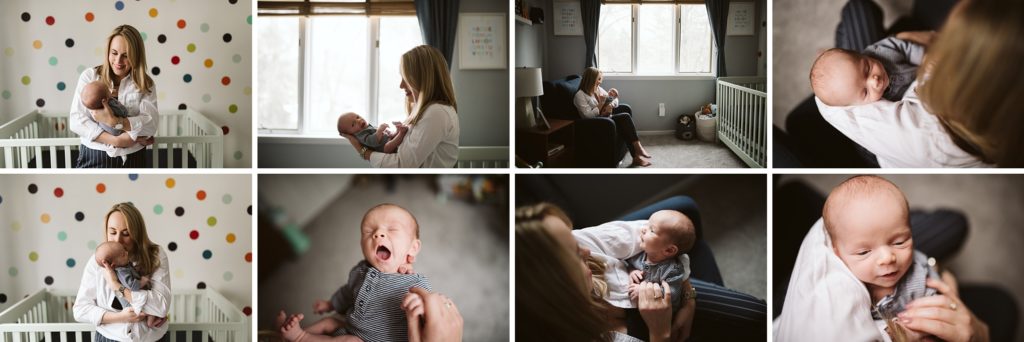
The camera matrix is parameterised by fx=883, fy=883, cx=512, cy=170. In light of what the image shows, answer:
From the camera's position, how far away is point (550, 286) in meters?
2.55

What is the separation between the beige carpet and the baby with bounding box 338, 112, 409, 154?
25.3 inches

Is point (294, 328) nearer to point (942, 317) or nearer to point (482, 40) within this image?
point (482, 40)

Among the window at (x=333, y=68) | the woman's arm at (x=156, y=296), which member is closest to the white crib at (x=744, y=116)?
the window at (x=333, y=68)

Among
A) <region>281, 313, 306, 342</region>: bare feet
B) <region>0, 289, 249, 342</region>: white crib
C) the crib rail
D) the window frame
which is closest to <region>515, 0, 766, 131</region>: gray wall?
the window frame

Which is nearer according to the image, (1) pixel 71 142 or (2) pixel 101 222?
(1) pixel 71 142

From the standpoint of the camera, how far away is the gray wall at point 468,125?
98.5 inches

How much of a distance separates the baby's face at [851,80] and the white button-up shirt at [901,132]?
0.02m

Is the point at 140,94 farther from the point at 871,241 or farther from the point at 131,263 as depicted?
the point at 871,241

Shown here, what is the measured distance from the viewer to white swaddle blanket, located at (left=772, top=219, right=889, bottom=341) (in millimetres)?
2490

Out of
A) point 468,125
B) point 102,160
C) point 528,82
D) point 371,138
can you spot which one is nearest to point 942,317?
point 528,82

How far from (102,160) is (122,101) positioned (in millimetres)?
183

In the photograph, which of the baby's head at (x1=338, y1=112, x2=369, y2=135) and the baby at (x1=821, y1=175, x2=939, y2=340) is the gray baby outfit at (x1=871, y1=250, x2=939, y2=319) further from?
the baby's head at (x1=338, y1=112, x2=369, y2=135)

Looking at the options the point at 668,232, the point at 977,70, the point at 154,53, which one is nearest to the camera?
the point at 977,70

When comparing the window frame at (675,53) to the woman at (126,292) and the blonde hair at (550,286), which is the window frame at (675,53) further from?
the woman at (126,292)
